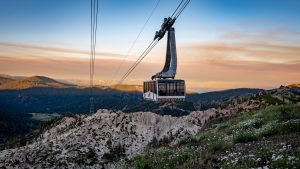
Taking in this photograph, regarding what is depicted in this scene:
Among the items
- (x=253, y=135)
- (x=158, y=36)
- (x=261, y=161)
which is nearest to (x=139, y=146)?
(x=158, y=36)

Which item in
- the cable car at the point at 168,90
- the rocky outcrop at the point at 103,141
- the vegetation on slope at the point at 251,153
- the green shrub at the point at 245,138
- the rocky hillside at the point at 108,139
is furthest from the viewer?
the rocky hillside at the point at 108,139

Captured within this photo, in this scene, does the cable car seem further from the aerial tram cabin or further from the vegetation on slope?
the vegetation on slope

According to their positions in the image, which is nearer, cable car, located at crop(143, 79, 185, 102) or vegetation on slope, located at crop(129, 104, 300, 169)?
vegetation on slope, located at crop(129, 104, 300, 169)

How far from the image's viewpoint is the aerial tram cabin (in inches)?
2175

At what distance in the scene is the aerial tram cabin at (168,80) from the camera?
181ft

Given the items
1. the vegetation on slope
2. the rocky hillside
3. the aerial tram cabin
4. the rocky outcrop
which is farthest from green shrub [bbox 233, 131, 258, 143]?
the rocky hillside

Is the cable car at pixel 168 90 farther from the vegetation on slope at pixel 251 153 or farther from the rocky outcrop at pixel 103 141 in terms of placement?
the vegetation on slope at pixel 251 153

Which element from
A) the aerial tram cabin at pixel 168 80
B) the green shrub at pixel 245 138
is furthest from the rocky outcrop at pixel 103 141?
the green shrub at pixel 245 138

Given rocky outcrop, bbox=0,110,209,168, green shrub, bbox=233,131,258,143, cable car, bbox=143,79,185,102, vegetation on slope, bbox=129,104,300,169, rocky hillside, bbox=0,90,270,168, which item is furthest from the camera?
rocky hillside, bbox=0,90,270,168

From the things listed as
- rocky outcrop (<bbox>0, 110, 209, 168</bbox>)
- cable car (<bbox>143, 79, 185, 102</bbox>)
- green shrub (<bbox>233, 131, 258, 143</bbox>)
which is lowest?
rocky outcrop (<bbox>0, 110, 209, 168</bbox>)

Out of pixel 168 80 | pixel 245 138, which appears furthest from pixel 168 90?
pixel 245 138

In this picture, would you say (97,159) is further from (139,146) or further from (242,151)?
(242,151)

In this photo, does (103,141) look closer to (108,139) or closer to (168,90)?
(108,139)

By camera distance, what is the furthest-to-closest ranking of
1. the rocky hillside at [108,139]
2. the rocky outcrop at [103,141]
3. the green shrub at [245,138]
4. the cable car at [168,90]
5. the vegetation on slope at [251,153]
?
the rocky hillside at [108,139] < the rocky outcrop at [103,141] < the cable car at [168,90] < the green shrub at [245,138] < the vegetation on slope at [251,153]
